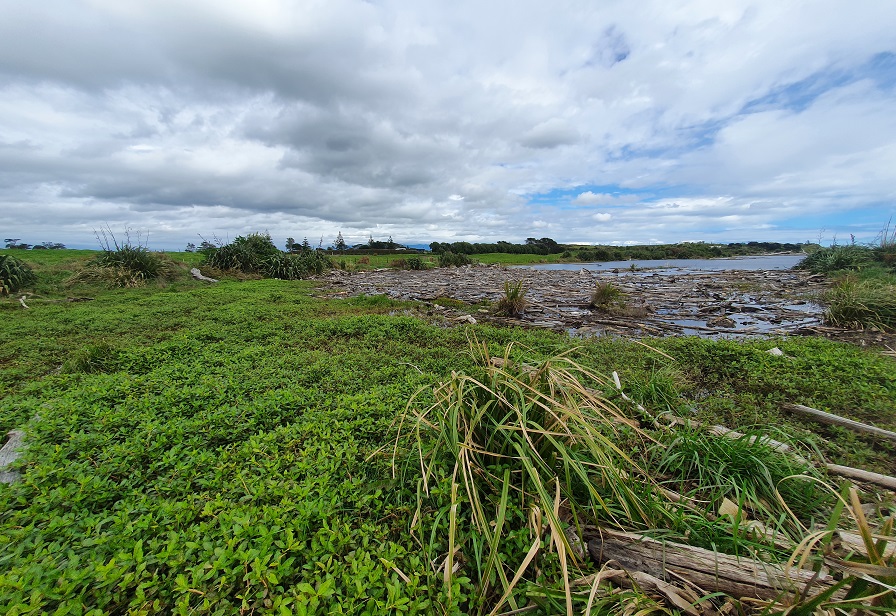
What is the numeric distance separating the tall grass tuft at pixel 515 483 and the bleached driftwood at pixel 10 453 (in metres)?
3.18

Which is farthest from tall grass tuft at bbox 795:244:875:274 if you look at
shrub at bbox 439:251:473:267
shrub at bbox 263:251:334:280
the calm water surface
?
shrub at bbox 263:251:334:280

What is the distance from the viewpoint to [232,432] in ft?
11.3

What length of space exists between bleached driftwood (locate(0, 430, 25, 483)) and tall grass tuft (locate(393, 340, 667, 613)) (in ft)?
10.4

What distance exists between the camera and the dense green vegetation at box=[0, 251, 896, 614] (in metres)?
1.91

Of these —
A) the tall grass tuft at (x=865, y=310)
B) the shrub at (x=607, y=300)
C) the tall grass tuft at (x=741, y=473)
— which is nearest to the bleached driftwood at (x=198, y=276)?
the shrub at (x=607, y=300)

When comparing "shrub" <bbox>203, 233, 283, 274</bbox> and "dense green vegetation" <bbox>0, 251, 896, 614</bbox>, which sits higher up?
"shrub" <bbox>203, 233, 283, 274</bbox>

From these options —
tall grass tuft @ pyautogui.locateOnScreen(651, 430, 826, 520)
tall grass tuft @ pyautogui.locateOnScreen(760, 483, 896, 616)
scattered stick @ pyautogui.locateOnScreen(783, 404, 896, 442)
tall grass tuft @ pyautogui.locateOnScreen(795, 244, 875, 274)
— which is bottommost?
scattered stick @ pyautogui.locateOnScreen(783, 404, 896, 442)

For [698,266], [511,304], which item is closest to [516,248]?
[698,266]

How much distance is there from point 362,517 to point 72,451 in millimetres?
2766

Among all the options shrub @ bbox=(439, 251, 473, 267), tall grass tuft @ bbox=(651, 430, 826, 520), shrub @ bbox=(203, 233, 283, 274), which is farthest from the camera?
shrub @ bbox=(439, 251, 473, 267)

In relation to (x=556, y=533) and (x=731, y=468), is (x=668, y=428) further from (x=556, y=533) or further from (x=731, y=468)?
(x=556, y=533)

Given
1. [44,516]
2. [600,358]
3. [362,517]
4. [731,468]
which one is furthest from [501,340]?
[44,516]

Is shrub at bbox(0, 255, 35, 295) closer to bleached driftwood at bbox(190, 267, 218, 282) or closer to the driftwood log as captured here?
bleached driftwood at bbox(190, 267, 218, 282)

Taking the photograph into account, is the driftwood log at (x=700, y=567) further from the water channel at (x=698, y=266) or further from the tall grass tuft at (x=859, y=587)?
the water channel at (x=698, y=266)
